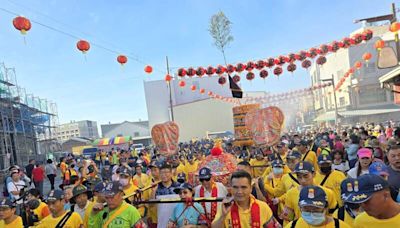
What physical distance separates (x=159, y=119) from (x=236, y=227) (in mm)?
47382

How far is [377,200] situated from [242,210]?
1.22m

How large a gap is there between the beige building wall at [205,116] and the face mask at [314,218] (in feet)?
146

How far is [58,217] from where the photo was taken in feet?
14.0

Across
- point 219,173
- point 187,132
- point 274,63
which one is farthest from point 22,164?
point 187,132

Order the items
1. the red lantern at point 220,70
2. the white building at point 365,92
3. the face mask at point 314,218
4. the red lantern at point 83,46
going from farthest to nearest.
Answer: the white building at point 365,92 < the red lantern at point 220,70 < the red lantern at point 83,46 < the face mask at point 314,218

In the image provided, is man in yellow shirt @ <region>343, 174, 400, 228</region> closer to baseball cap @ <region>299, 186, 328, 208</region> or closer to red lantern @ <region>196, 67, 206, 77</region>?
baseball cap @ <region>299, 186, 328, 208</region>

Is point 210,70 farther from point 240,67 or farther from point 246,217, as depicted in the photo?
point 246,217

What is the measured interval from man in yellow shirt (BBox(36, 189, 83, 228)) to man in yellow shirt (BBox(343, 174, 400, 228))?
127 inches

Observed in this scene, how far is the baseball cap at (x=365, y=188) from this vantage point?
2404mm

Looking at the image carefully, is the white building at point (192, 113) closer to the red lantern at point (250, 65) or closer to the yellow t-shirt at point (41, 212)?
the red lantern at point (250, 65)

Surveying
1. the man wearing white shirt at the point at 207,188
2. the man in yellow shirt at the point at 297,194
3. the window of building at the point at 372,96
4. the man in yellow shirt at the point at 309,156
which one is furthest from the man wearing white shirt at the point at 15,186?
the window of building at the point at 372,96

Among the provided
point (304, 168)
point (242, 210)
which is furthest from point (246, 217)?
point (304, 168)

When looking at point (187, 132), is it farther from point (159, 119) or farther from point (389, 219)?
point (389, 219)

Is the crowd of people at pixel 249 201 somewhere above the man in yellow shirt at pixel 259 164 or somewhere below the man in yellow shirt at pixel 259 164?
above
